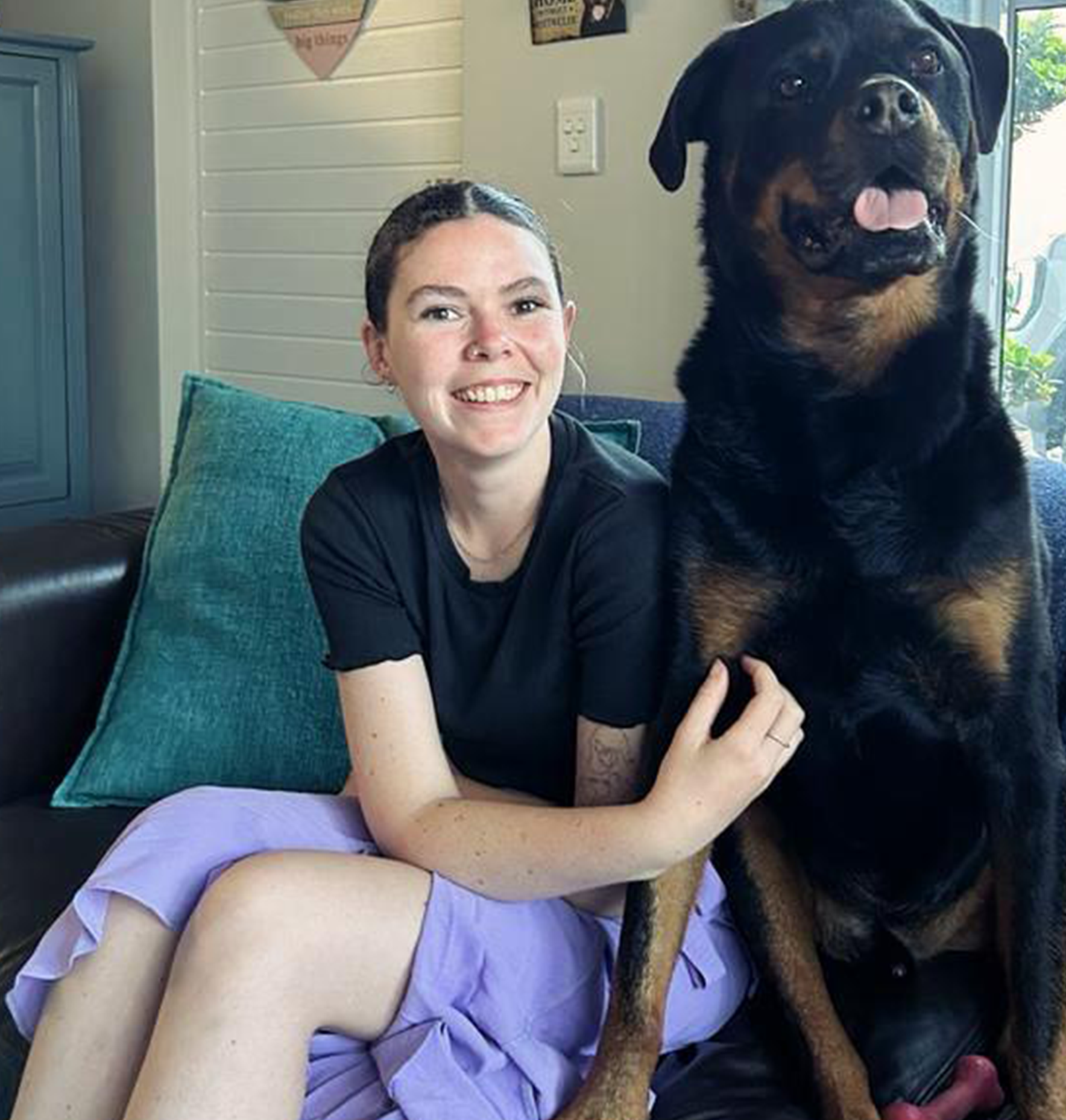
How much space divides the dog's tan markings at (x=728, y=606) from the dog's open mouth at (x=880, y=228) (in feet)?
0.85

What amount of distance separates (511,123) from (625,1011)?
1635 millimetres

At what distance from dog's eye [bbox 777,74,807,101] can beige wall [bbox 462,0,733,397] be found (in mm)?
972

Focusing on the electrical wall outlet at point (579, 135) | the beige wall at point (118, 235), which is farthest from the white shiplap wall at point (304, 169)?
the electrical wall outlet at point (579, 135)

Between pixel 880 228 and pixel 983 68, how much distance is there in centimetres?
25

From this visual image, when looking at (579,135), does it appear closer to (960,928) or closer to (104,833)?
(104,833)

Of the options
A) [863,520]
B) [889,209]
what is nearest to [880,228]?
[889,209]

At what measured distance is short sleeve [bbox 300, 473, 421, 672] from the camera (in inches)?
53.9

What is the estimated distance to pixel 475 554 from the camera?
4.67 ft

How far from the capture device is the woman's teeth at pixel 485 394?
1.32 m

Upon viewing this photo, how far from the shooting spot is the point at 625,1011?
127cm

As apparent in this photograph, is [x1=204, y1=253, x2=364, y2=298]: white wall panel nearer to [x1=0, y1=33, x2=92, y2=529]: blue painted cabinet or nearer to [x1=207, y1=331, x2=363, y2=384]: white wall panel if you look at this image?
[x1=207, y1=331, x2=363, y2=384]: white wall panel

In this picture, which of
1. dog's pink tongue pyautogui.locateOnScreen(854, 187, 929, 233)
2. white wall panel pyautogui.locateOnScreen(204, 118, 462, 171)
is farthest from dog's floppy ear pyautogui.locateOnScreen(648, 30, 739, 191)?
white wall panel pyautogui.locateOnScreen(204, 118, 462, 171)

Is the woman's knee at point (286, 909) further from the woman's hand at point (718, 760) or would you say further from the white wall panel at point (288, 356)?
the white wall panel at point (288, 356)

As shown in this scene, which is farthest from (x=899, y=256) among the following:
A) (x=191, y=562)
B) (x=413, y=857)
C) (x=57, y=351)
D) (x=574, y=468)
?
(x=57, y=351)
